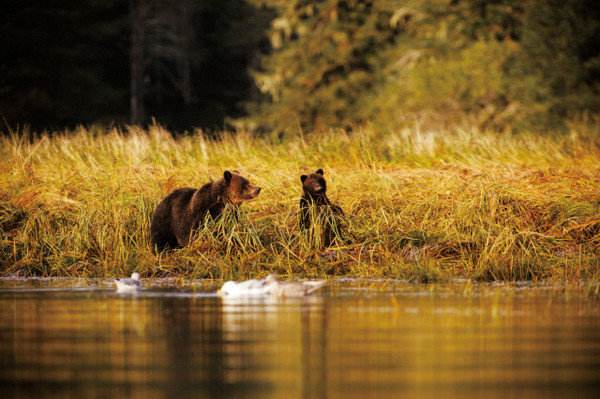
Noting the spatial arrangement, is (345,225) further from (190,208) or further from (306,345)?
(306,345)

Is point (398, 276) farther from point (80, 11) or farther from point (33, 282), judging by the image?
point (80, 11)

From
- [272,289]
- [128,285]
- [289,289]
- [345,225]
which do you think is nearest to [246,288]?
[272,289]

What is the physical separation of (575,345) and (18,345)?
3341 millimetres

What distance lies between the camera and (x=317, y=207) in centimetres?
1197

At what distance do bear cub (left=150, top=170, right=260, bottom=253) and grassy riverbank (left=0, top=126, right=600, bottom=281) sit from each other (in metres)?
0.19

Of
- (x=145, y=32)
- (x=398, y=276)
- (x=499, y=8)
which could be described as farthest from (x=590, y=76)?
(x=145, y=32)

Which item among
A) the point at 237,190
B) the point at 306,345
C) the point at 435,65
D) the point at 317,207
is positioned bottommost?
the point at 306,345

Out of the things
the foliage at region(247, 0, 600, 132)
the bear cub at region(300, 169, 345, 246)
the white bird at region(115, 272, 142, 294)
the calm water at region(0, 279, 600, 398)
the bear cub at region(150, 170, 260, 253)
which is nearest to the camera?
the calm water at region(0, 279, 600, 398)

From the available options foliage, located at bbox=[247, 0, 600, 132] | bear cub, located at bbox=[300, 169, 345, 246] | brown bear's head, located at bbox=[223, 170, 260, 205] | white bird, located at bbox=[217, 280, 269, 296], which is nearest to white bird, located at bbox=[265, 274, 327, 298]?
white bird, located at bbox=[217, 280, 269, 296]

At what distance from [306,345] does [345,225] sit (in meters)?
6.14

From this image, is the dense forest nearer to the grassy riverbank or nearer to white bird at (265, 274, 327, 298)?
the grassy riverbank

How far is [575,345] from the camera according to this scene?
627cm

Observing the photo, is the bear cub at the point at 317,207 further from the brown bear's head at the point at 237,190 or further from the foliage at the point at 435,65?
the foliage at the point at 435,65

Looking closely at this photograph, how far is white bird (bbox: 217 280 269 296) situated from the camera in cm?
923
